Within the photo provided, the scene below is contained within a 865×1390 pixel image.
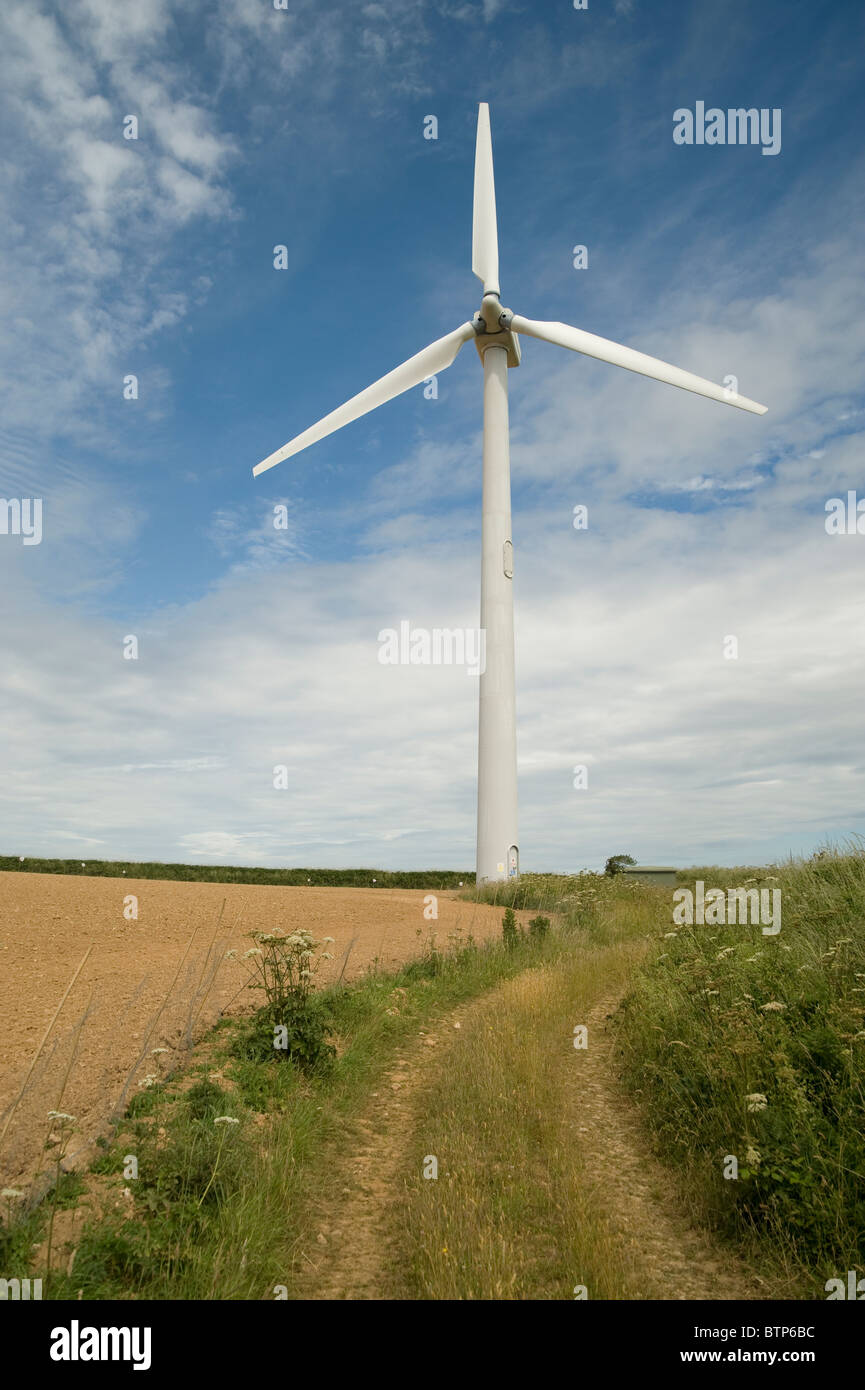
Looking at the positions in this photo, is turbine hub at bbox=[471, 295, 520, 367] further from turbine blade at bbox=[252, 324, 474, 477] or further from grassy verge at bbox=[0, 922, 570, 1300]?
grassy verge at bbox=[0, 922, 570, 1300]

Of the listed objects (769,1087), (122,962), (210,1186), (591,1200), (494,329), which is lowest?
(591,1200)

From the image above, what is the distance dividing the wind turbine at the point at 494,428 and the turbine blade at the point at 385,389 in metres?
0.03

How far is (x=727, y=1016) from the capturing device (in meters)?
8.45

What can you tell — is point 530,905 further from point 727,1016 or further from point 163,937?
point 727,1016

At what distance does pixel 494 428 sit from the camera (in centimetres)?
2991

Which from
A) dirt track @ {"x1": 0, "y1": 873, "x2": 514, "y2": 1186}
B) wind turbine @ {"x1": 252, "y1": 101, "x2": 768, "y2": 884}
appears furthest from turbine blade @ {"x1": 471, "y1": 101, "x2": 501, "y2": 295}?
dirt track @ {"x1": 0, "y1": 873, "x2": 514, "y2": 1186}

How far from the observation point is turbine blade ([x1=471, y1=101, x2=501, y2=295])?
97.3ft

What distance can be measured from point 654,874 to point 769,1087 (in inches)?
1121

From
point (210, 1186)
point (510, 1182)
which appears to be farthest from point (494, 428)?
point (210, 1186)

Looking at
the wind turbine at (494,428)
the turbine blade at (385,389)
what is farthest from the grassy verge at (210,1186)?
the turbine blade at (385,389)

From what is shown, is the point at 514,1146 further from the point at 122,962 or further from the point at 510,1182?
the point at 122,962

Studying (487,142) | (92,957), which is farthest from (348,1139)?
(487,142)

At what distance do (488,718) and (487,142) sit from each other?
71.7 ft
